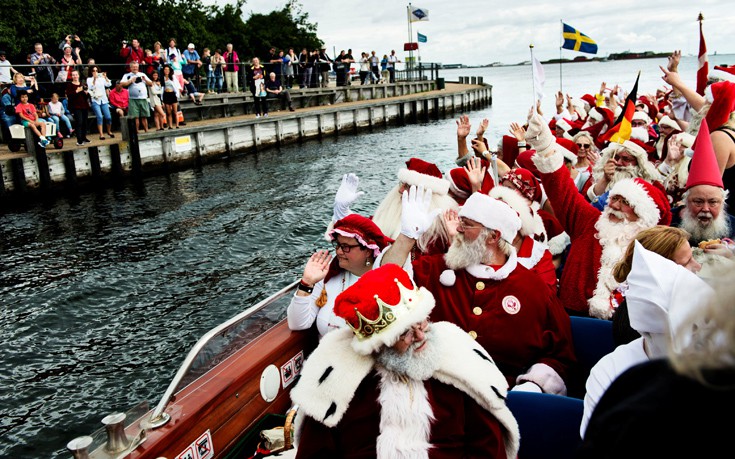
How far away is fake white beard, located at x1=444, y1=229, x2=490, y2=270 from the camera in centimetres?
294

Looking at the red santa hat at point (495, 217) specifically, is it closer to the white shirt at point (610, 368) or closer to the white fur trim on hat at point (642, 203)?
the white fur trim on hat at point (642, 203)

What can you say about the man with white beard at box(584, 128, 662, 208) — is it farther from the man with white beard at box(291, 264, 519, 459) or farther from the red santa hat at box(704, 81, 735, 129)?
the man with white beard at box(291, 264, 519, 459)

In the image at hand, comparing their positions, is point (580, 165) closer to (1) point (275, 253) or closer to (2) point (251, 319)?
(2) point (251, 319)

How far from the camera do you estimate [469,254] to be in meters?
2.96

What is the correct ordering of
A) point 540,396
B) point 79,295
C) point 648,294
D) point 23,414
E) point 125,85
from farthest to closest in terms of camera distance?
point 125,85, point 79,295, point 23,414, point 540,396, point 648,294

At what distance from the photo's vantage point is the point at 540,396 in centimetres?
225

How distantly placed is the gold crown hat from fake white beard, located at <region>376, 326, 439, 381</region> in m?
0.05

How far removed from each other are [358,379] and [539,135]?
2406mm

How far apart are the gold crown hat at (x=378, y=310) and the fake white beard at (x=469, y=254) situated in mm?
954

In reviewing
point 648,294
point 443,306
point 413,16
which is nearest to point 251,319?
point 443,306

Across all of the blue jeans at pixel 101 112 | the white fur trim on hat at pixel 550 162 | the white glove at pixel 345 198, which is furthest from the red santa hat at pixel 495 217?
the blue jeans at pixel 101 112

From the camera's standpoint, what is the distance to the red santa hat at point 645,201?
3355 millimetres

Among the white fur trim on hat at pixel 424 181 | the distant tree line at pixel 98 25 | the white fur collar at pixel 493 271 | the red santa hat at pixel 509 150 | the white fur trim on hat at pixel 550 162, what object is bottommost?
the white fur collar at pixel 493 271

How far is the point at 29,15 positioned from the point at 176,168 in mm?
9689
